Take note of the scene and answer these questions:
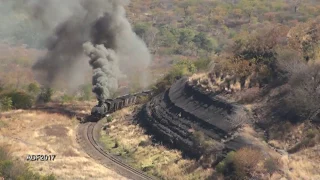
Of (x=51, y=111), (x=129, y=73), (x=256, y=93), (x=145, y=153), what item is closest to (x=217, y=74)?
(x=256, y=93)

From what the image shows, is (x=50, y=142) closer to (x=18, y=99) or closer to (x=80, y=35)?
(x=18, y=99)

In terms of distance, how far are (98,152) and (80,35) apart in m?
22.6

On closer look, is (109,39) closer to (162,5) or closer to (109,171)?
(109,171)

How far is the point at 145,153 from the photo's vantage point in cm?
3341

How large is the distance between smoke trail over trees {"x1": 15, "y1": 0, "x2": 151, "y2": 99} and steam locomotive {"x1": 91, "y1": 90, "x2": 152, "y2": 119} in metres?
1.40

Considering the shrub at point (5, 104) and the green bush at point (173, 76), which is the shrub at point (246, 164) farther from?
the shrub at point (5, 104)

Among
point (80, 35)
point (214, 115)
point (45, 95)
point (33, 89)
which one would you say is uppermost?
point (80, 35)

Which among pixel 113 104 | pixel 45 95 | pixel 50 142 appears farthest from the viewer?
pixel 45 95

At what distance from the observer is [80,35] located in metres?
51.9

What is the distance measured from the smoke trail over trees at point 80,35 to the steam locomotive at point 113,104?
140cm

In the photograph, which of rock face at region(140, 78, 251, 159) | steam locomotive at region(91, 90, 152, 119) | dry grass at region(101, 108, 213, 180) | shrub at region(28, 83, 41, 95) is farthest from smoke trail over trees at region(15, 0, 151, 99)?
rock face at region(140, 78, 251, 159)

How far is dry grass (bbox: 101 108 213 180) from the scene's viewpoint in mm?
28812

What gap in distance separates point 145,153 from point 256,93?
11.7 metres

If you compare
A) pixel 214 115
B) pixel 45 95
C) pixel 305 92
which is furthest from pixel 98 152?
pixel 45 95
